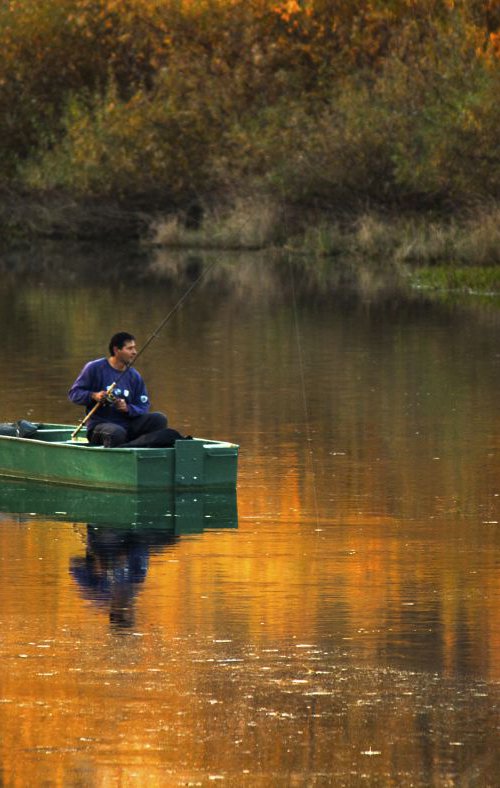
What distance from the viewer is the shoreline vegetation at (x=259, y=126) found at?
4962cm

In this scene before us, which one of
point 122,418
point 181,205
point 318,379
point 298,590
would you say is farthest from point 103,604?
point 181,205

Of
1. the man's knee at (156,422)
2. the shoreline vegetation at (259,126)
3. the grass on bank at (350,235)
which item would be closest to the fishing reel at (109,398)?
the man's knee at (156,422)

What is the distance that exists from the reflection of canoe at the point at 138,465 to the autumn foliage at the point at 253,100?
31.9m

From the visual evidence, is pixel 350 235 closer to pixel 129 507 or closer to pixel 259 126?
pixel 259 126

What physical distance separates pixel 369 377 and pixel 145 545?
11.7 m

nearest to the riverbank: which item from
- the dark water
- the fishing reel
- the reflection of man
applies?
the dark water

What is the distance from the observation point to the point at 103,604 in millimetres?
11125

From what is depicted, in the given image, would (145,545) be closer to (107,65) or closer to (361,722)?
(361,722)

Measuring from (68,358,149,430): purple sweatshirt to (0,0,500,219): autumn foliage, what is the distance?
31.6 metres

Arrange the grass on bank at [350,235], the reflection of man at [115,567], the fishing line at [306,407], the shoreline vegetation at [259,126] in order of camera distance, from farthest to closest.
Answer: the shoreline vegetation at [259,126], the grass on bank at [350,235], the fishing line at [306,407], the reflection of man at [115,567]

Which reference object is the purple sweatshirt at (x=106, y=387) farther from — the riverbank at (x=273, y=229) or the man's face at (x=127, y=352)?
the riverbank at (x=273, y=229)

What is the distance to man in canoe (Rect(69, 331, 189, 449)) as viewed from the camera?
15523 mm

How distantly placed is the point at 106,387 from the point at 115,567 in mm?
3614

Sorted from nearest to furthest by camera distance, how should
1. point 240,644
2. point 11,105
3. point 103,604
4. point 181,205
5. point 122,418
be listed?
point 240,644 < point 103,604 < point 122,418 < point 181,205 < point 11,105
